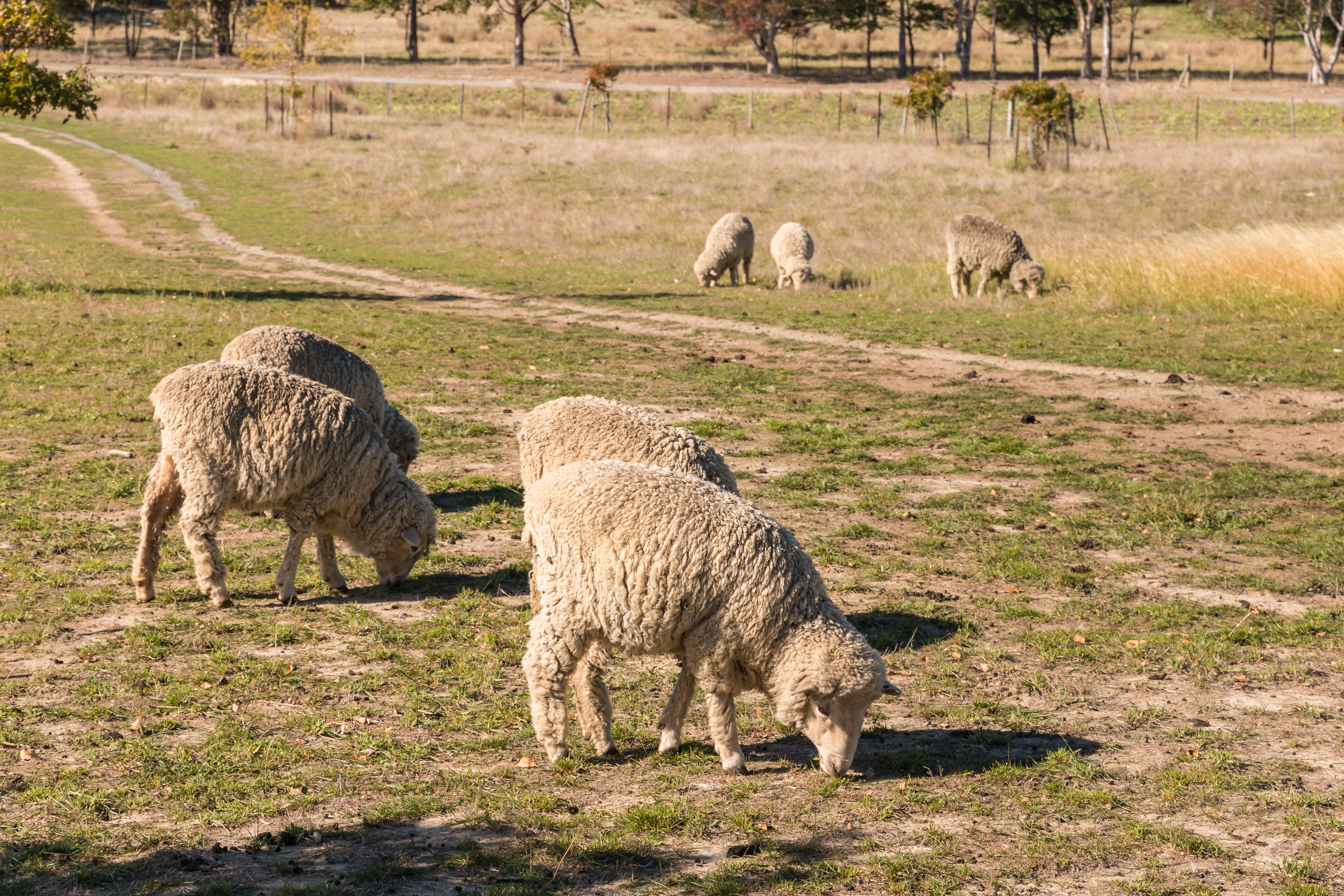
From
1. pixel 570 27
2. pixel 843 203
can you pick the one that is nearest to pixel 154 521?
pixel 843 203

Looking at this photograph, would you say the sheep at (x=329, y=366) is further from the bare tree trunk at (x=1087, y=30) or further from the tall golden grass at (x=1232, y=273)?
the bare tree trunk at (x=1087, y=30)

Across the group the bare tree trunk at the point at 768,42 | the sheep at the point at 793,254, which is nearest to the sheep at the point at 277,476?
the sheep at the point at 793,254

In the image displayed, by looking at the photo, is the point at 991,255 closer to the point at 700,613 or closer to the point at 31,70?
the point at 31,70

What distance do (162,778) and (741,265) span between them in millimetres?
22745

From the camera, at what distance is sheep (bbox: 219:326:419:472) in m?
10.5

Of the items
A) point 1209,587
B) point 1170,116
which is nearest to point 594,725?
point 1209,587

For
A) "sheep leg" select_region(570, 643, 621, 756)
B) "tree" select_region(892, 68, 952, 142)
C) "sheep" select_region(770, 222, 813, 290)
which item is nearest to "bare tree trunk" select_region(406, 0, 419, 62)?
"tree" select_region(892, 68, 952, 142)

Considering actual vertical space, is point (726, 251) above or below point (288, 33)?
below

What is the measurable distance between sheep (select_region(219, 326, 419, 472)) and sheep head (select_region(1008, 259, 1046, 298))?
16.4 metres

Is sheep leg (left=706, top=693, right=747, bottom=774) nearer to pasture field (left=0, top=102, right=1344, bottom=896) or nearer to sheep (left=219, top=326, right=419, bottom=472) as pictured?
pasture field (left=0, top=102, right=1344, bottom=896)

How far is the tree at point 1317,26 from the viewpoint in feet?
238

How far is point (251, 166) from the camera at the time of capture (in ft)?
147

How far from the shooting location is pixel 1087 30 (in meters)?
75.9

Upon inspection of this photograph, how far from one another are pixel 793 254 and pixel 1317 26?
66817 millimetres
